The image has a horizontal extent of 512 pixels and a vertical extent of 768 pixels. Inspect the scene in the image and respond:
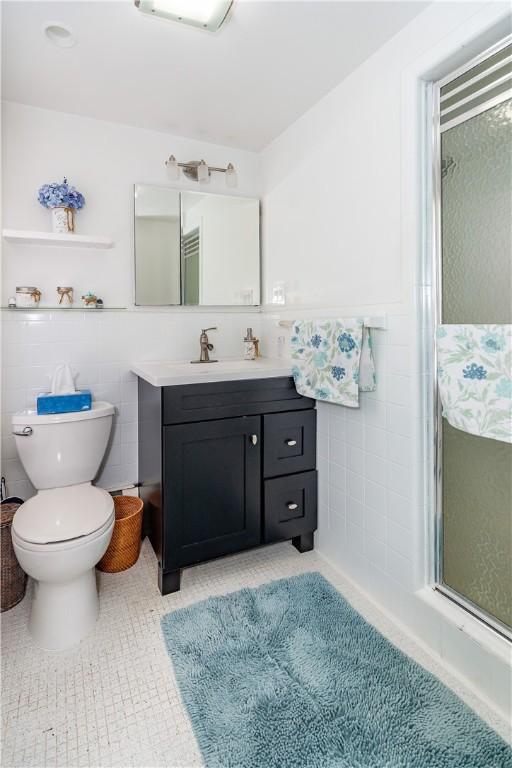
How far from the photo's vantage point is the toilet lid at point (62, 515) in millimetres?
1482

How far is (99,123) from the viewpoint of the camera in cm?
215

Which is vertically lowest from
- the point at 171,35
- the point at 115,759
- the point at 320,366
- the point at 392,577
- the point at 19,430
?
the point at 115,759

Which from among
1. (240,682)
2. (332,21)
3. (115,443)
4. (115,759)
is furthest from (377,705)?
(332,21)

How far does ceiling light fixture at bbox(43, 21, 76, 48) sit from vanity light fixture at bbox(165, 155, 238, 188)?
0.73m

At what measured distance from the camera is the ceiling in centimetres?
145

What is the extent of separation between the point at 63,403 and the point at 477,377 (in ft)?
5.40

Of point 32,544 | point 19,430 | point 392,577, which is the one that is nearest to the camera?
point 32,544

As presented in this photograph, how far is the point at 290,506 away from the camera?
204 cm

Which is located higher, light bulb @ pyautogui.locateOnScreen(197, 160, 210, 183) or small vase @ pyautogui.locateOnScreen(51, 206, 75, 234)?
light bulb @ pyautogui.locateOnScreen(197, 160, 210, 183)

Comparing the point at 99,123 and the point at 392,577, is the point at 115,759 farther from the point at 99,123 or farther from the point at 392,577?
the point at 99,123

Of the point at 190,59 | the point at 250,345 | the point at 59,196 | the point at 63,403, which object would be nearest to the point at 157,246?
the point at 59,196

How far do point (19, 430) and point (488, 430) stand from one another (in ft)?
5.85

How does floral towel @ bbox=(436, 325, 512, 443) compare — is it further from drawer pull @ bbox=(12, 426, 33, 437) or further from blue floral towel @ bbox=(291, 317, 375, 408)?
drawer pull @ bbox=(12, 426, 33, 437)

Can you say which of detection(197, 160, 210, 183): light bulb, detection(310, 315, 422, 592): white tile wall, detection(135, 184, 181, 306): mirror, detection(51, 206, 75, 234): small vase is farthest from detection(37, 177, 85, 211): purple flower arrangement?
→ detection(310, 315, 422, 592): white tile wall
